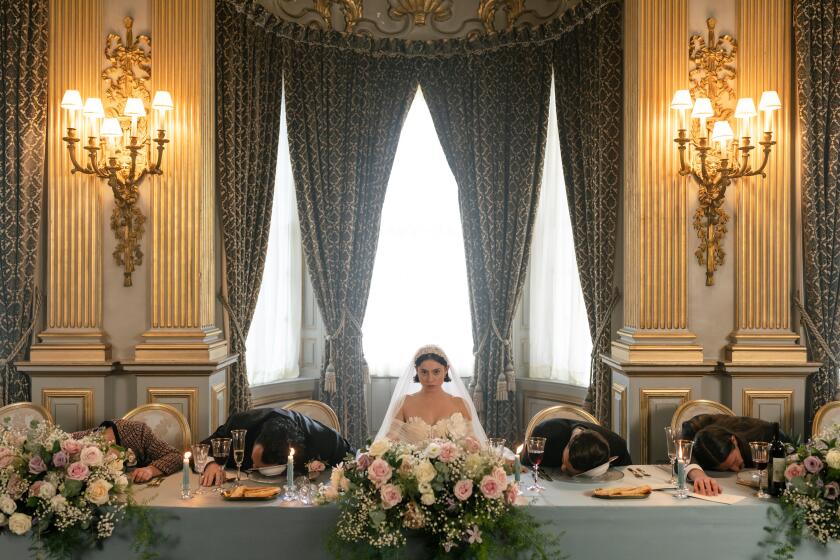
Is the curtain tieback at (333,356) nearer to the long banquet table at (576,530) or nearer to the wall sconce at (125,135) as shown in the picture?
the wall sconce at (125,135)

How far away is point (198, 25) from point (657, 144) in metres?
3.40

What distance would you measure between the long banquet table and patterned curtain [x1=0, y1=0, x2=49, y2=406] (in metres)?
2.88

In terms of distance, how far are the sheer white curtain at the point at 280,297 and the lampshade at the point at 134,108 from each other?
6.32 ft

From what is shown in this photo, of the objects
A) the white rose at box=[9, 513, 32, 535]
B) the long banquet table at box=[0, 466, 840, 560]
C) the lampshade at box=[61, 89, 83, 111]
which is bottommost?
the long banquet table at box=[0, 466, 840, 560]

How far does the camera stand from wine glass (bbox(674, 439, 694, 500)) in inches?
138

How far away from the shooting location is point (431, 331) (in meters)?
7.46

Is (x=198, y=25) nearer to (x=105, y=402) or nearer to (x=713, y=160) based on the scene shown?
(x=105, y=402)

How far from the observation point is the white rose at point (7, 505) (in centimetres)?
311

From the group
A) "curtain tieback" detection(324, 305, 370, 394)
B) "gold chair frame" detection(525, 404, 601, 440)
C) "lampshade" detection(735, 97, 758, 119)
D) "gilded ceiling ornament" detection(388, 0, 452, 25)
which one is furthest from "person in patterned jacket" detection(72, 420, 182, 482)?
"gilded ceiling ornament" detection(388, 0, 452, 25)

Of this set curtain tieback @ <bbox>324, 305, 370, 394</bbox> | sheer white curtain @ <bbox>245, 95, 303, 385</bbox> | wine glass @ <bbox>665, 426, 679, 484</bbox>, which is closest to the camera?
wine glass @ <bbox>665, 426, 679, 484</bbox>

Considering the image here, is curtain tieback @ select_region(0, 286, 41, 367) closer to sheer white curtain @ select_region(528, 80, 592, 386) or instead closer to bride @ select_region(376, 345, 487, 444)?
bride @ select_region(376, 345, 487, 444)

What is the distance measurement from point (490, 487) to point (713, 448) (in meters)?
1.65

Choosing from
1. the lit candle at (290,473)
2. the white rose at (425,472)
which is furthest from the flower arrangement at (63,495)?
the white rose at (425,472)

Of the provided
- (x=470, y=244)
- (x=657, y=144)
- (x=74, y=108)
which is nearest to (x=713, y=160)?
(x=657, y=144)
